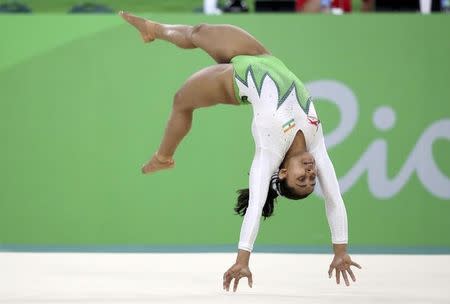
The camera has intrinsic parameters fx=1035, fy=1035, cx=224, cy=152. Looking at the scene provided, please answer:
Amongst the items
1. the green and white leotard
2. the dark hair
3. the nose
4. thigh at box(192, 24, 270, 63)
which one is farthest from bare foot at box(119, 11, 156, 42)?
the nose

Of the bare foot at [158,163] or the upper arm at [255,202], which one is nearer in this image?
the upper arm at [255,202]

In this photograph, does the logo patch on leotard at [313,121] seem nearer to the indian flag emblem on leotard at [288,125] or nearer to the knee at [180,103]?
the indian flag emblem on leotard at [288,125]

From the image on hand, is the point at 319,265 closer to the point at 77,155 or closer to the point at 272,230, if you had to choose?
the point at 272,230

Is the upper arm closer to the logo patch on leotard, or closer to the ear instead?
the ear

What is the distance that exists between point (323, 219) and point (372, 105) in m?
0.86

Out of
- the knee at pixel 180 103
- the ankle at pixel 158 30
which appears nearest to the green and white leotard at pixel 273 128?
the knee at pixel 180 103

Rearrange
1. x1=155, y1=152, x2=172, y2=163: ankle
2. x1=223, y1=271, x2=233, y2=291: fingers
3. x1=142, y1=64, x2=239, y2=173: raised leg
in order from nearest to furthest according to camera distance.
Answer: x1=223, y1=271, x2=233, y2=291: fingers → x1=142, y1=64, x2=239, y2=173: raised leg → x1=155, y1=152, x2=172, y2=163: ankle

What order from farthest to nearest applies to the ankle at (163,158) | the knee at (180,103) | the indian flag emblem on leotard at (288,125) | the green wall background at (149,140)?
the green wall background at (149,140)
the ankle at (163,158)
the knee at (180,103)
the indian flag emblem on leotard at (288,125)

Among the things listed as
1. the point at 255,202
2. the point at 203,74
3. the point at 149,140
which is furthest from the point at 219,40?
the point at 149,140

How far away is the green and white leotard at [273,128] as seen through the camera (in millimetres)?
4863

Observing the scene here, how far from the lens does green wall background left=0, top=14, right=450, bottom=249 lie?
7.12m

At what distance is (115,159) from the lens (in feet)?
23.4

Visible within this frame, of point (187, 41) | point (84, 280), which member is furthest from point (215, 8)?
point (84, 280)

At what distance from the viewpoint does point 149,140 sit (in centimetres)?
714
